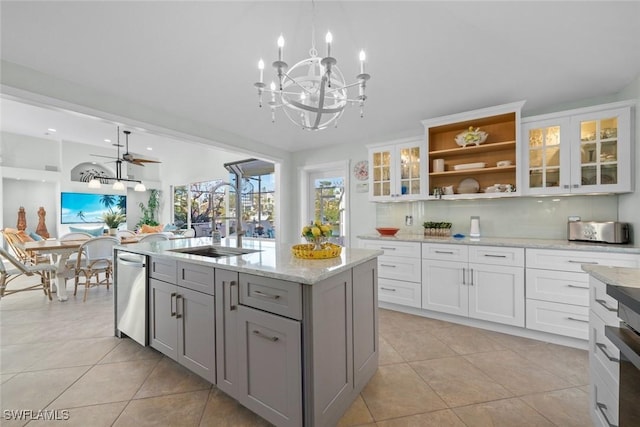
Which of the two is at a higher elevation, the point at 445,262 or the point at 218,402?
the point at 445,262

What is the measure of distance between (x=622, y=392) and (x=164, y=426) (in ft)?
7.11

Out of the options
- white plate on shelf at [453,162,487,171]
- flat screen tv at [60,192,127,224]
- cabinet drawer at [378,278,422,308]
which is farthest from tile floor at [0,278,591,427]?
flat screen tv at [60,192,127,224]

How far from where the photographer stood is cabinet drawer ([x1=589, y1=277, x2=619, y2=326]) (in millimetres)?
1182

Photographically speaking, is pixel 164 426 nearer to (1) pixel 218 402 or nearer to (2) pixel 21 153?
(1) pixel 218 402

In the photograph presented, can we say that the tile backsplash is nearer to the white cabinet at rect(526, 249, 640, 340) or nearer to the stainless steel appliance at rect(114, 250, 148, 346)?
the white cabinet at rect(526, 249, 640, 340)

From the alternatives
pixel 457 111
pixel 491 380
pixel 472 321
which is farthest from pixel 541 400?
pixel 457 111

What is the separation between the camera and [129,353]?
2301 mm

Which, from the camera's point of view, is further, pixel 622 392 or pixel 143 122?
pixel 143 122

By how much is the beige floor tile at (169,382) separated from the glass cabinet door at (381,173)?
9.45 feet

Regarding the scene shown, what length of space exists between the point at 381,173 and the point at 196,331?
2.88 metres

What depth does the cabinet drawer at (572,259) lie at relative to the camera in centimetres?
215

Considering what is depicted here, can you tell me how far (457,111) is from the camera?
10.2 feet

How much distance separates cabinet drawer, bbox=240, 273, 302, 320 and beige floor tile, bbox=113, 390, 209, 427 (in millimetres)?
775

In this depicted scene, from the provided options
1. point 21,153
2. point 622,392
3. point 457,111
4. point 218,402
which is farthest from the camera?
point 21,153
